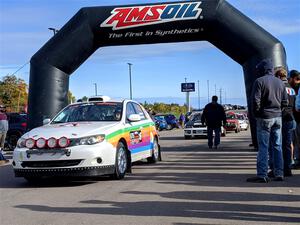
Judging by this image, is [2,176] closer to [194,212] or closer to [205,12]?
[194,212]

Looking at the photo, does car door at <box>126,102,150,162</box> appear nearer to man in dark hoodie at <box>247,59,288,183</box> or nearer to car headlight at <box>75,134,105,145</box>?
car headlight at <box>75,134,105,145</box>

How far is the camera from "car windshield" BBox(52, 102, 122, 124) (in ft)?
32.6

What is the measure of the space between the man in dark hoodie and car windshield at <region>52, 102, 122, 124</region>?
290 centimetres

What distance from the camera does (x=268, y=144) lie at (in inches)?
330

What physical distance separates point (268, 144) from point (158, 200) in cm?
242

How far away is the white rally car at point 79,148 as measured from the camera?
8391 mm

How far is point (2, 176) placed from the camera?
1038 centimetres

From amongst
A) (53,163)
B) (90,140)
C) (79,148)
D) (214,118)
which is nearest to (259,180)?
(90,140)

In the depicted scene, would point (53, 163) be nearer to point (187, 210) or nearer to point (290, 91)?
point (187, 210)

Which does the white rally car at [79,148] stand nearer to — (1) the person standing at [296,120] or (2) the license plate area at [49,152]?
(2) the license plate area at [49,152]

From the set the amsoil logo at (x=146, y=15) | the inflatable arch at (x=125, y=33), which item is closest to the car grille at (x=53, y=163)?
the inflatable arch at (x=125, y=33)

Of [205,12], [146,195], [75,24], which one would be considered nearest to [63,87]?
[75,24]

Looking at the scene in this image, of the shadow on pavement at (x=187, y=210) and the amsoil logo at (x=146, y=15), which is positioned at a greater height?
the amsoil logo at (x=146, y=15)

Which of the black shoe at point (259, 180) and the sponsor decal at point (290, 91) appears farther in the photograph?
the sponsor decal at point (290, 91)
